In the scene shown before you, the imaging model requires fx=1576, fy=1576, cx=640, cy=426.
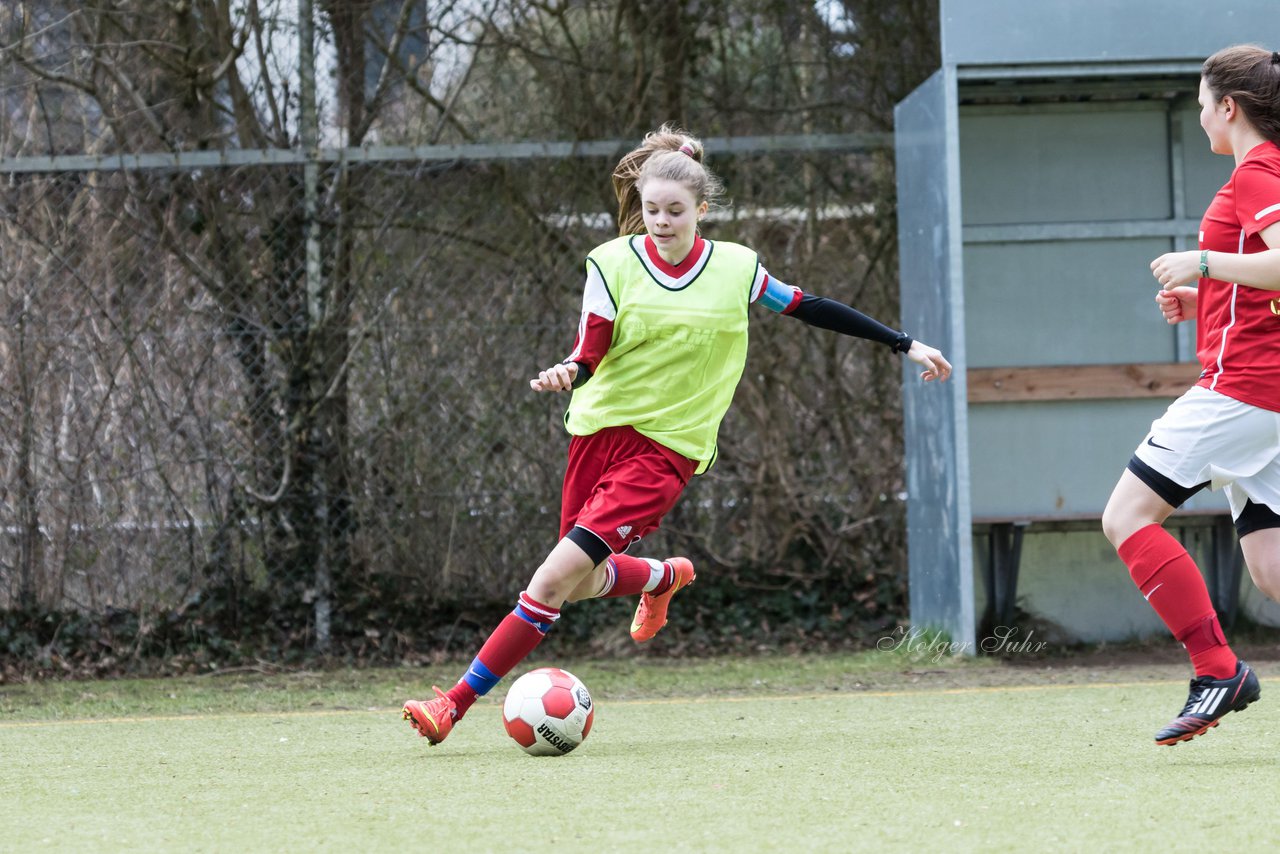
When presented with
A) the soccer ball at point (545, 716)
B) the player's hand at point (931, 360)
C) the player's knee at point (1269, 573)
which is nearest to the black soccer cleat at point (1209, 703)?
the player's knee at point (1269, 573)

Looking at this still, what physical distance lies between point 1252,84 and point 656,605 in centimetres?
238

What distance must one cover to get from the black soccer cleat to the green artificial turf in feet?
0.30

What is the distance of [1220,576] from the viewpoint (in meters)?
7.26

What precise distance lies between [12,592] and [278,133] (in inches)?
92.2

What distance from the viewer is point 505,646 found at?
437 centimetres

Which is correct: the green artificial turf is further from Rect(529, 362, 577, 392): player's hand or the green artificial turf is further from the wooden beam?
the wooden beam

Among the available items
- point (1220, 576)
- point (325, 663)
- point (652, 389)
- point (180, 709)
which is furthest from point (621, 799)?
point (1220, 576)

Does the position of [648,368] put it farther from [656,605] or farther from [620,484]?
[656,605]

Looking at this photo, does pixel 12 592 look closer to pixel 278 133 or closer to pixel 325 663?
pixel 325 663

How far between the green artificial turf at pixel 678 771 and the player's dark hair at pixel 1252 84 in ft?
5.07

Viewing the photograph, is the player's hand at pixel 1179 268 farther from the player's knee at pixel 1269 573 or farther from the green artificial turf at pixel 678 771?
the green artificial turf at pixel 678 771

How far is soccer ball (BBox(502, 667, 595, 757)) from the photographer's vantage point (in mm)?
4133

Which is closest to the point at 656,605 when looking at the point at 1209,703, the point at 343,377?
the point at 1209,703

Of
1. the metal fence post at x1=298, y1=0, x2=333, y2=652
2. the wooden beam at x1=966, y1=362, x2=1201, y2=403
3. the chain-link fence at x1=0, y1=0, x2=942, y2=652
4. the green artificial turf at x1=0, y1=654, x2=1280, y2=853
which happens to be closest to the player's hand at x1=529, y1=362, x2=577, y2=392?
the green artificial turf at x1=0, y1=654, x2=1280, y2=853
